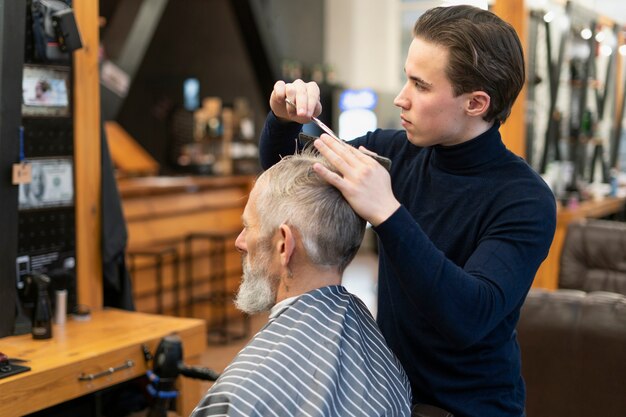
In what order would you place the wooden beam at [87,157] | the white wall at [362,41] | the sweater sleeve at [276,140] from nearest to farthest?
the sweater sleeve at [276,140] → the wooden beam at [87,157] → the white wall at [362,41]

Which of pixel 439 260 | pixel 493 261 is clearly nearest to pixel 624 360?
pixel 493 261

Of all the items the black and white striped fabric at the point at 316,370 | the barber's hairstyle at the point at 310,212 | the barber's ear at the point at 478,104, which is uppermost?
the barber's ear at the point at 478,104

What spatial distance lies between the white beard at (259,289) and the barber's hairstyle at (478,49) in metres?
0.53

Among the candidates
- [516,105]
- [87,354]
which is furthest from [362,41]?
[87,354]

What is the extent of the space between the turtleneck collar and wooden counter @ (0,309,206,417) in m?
1.30

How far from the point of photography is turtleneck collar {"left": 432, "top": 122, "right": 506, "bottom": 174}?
5.12 ft

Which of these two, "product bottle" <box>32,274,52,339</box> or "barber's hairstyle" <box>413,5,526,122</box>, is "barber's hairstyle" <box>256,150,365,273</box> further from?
"product bottle" <box>32,274,52,339</box>

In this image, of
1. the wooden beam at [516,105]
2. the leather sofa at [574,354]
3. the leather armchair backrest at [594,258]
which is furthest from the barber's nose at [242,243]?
the wooden beam at [516,105]

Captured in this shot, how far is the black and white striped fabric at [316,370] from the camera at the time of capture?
1418mm

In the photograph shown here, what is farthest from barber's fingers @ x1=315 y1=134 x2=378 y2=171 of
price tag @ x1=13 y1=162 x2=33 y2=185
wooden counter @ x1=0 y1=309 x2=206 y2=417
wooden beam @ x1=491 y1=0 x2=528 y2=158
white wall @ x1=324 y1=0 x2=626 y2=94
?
white wall @ x1=324 y1=0 x2=626 y2=94

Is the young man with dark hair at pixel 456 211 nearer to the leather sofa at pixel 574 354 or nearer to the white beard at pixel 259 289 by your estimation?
the white beard at pixel 259 289

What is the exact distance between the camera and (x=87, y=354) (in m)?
2.32

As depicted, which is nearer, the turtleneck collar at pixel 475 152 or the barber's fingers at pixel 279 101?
the turtleneck collar at pixel 475 152

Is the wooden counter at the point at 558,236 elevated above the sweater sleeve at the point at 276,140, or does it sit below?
below
